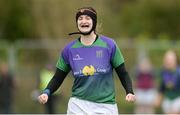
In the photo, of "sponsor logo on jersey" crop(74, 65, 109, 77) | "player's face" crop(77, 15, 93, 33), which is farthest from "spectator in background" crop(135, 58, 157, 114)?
"sponsor logo on jersey" crop(74, 65, 109, 77)

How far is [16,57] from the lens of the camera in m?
25.8

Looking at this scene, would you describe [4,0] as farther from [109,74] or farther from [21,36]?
[109,74]

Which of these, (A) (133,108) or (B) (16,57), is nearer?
(A) (133,108)

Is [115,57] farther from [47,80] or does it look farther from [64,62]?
[47,80]

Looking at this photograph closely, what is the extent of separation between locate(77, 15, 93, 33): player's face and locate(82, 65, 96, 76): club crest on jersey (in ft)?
1.37

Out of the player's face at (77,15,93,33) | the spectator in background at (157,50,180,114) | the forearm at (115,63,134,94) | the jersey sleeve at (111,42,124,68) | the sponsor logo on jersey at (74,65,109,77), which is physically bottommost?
the spectator in background at (157,50,180,114)

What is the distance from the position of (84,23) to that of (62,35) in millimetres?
20864

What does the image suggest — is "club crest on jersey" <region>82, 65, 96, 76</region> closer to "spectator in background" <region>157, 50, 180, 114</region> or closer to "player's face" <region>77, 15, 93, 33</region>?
"player's face" <region>77, 15, 93, 33</region>

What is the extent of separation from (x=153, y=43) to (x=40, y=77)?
643cm

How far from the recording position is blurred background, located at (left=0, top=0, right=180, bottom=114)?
24406 millimetres

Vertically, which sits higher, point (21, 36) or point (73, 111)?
point (73, 111)

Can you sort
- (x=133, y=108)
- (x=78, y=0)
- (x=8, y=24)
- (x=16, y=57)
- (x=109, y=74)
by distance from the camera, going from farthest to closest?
(x=8, y=24) < (x=78, y=0) < (x=16, y=57) < (x=133, y=108) < (x=109, y=74)

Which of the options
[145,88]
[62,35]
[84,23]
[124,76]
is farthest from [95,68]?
[62,35]

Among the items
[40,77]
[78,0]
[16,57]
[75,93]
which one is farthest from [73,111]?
[78,0]
